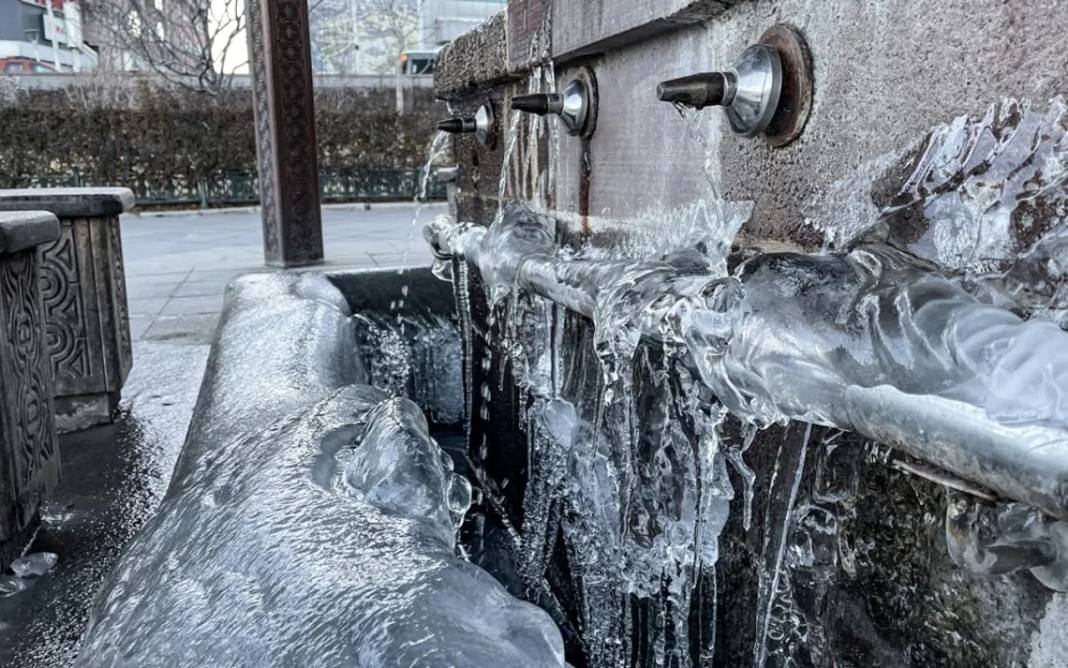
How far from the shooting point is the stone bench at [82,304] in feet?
12.4

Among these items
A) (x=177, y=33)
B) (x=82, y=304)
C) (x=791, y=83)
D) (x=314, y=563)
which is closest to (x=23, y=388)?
(x=82, y=304)

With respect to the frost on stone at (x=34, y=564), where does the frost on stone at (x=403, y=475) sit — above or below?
above

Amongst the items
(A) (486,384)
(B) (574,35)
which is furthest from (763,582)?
(A) (486,384)

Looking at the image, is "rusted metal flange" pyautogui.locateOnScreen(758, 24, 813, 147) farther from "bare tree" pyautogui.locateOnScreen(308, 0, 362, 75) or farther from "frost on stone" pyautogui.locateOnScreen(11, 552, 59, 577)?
"bare tree" pyautogui.locateOnScreen(308, 0, 362, 75)

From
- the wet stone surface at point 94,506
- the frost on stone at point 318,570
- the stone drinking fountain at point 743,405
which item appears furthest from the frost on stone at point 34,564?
the frost on stone at point 318,570

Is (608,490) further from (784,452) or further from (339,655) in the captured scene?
(339,655)

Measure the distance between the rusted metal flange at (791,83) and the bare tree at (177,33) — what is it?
1841 cm

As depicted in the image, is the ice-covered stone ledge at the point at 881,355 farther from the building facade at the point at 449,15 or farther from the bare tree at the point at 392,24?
the bare tree at the point at 392,24

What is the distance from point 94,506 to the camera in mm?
2885

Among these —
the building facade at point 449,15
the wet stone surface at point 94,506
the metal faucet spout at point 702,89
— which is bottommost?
the wet stone surface at point 94,506

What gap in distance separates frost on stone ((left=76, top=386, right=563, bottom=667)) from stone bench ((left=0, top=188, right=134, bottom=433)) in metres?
2.45

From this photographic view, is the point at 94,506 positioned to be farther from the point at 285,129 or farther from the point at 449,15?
the point at 449,15

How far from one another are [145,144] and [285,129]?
417 inches

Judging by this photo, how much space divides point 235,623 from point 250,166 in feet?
57.4
